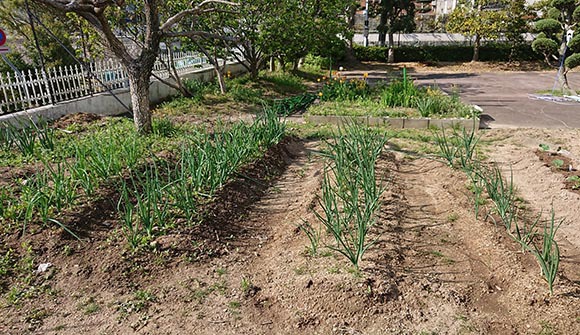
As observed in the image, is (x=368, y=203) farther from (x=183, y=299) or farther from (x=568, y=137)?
(x=568, y=137)

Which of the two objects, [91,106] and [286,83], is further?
[286,83]

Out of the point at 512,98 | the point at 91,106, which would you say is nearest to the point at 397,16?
the point at 512,98

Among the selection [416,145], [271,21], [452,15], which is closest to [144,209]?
[416,145]

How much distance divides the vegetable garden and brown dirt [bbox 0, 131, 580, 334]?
0.01m

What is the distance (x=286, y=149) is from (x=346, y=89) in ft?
12.8

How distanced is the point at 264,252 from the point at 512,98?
34.3 ft

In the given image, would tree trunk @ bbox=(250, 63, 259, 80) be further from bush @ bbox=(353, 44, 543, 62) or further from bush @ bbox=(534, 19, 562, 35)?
bush @ bbox=(353, 44, 543, 62)

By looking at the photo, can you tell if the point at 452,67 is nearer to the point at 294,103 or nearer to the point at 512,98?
the point at 512,98

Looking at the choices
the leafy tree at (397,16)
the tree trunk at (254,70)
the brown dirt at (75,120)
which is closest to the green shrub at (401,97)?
the tree trunk at (254,70)

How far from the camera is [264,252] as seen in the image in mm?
3277

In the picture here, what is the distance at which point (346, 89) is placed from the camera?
30.1ft

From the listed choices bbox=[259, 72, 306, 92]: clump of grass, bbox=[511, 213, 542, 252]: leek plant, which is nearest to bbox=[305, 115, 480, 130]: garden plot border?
bbox=[511, 213, 542, 252]: leek plant

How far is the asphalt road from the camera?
8.16 m

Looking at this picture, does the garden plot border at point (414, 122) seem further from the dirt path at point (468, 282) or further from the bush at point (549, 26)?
the bush at point (549, 26)
